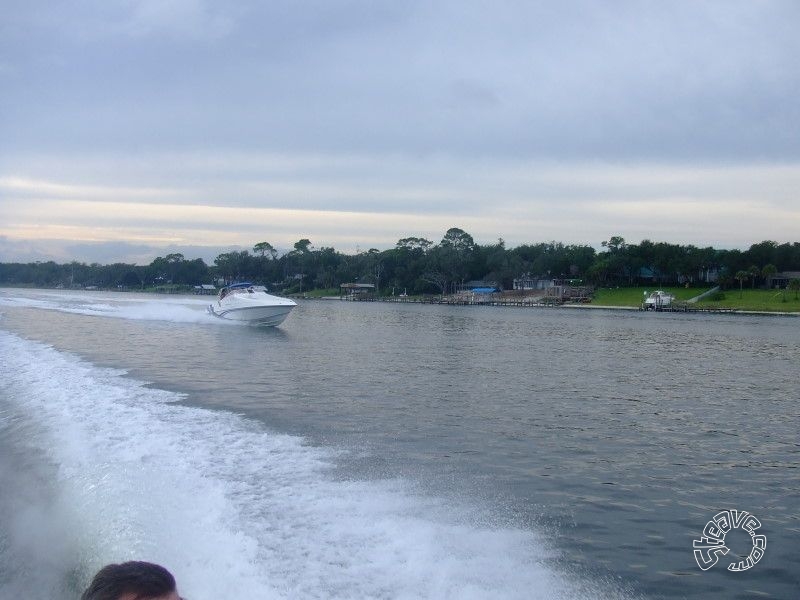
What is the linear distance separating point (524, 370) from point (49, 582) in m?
22.5

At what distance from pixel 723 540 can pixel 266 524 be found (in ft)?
20.3

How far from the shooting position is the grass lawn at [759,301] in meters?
106

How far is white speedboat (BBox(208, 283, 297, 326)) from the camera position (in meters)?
49.9

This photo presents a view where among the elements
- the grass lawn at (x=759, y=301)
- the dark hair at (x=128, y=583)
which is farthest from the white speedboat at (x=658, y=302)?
the dark hair at (x=128, y=583)

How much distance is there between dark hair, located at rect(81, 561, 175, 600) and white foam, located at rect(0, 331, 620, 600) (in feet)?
15.9

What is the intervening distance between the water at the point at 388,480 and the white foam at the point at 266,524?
4cm

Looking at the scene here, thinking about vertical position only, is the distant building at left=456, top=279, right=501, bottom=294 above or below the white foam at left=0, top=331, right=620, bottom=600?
Result: above

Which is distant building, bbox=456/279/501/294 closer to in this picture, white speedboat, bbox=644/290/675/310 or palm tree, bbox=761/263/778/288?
white speedboat, bbox=644/290/675/310

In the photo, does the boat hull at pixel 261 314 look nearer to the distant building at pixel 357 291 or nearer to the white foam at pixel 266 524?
the white foam at pixel 266 524

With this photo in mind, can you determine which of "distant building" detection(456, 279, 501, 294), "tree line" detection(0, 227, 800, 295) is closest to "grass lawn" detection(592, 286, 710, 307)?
"tree line" detection(0, 227, 800, 295)

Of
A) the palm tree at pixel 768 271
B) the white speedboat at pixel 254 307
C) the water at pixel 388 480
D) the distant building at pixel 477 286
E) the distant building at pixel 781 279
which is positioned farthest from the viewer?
the distant building at pixel 477 286

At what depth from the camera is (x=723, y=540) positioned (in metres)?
9.67

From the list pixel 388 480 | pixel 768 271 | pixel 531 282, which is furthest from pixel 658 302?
pixel 388 480

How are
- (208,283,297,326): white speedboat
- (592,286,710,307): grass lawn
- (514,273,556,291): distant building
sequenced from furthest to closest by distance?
1. (514,273,556,291): distant building
2. (592,286,710,307): grass lawn
3. (208,283,297,326): white speedboat
